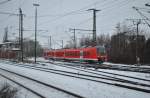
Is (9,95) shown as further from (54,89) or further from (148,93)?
(148,93)

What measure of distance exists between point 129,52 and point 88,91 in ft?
111

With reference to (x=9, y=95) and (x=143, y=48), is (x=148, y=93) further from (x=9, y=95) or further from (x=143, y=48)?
(x=143, y=48)

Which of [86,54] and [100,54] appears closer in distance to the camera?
[100,54]

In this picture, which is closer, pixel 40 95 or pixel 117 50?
pixel 40 95

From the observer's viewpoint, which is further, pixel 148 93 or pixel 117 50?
pixel 117 50

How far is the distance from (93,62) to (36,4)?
42.1 feet

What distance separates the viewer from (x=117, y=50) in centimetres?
5047

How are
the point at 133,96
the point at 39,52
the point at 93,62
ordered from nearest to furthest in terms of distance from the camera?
the point at 133,96 → the point at 93,62 → the point at 39,52

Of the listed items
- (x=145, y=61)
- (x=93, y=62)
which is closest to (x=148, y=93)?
(x=93, y=62)

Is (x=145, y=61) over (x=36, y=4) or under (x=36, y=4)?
under

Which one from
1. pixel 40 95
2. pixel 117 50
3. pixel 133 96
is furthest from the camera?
pixel 117 50

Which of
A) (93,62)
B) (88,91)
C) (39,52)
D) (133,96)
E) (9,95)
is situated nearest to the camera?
(9,95)

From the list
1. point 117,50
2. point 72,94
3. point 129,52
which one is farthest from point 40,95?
point 117,50

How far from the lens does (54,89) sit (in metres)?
15.1
